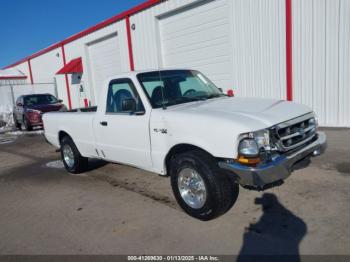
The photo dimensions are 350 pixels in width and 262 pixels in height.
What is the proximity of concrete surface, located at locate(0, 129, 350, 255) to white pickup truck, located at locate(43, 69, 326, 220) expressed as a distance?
410 mm

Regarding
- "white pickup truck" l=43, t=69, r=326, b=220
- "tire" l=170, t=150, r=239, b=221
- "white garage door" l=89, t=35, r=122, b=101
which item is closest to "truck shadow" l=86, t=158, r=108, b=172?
"white pickup truck" l=43, t=69, r=326, b=220

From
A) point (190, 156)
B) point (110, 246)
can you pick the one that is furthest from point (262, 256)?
point (110, 246)

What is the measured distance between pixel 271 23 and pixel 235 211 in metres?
7.10

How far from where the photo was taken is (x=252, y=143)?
11.1ft

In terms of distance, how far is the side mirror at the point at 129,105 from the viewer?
4516mm

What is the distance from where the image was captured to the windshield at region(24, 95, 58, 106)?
49.8 feet

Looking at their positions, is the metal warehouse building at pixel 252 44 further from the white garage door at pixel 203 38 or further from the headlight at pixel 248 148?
the headlight at pixel 248 148

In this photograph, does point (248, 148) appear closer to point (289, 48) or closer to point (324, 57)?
point (324, 57)

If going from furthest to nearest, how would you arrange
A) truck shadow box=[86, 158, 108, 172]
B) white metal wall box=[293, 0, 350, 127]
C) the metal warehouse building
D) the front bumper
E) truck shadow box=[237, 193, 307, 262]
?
the metal warehouse building < white metal wall box=[293, 0, 350, 127] < truck shadow box=[86, 158, 108, 172] < the front bumper < truck shadow box=[237, 193, 307, 262]

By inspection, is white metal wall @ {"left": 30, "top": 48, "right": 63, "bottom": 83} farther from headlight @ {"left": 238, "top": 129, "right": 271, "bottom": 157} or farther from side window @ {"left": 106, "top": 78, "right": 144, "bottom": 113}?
headlight @ {"left": 238, "top": 129, "right": 271, "bottom": 157}

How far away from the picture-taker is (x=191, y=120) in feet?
12.5

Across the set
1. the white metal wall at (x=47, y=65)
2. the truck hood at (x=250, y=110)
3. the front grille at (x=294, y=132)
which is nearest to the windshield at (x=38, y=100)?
the white metal wall at (x=47, y=65)

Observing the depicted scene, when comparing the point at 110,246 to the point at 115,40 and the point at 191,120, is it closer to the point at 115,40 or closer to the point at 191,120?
the point at 191,120

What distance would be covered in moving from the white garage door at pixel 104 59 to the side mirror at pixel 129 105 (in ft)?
38.0
